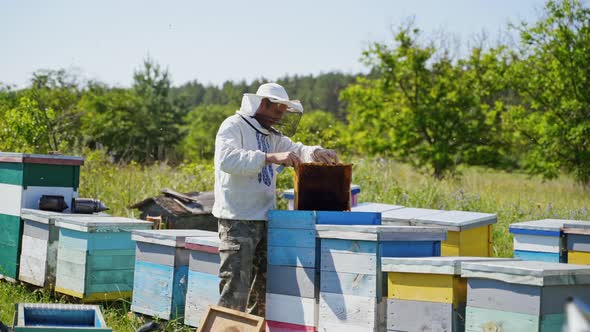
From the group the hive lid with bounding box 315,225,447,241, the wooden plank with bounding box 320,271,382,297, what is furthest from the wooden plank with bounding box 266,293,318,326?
the hive lid with bounding box 315,225,447,241

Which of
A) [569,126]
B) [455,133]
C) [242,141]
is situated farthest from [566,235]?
[455,133]

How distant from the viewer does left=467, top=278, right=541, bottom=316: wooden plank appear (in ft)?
11.4

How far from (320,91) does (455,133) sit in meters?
55.8

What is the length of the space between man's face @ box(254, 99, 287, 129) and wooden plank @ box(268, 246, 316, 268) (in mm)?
944

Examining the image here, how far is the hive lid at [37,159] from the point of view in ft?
21.7

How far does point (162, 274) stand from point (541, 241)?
3.40 metres

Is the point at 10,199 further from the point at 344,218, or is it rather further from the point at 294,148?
the point at 344,218

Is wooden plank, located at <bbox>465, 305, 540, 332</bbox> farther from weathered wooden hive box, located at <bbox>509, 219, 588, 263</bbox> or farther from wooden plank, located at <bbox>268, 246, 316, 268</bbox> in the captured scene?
weathered wooden hive box, located at <bbox>509, 219, 588, 263</bbox>

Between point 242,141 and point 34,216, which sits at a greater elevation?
point 242,141

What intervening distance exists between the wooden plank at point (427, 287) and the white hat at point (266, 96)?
57.5 inches

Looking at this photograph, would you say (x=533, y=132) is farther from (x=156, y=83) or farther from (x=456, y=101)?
(x=156, y=83)

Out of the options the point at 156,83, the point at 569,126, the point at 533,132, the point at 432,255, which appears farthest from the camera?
the point at 156,83

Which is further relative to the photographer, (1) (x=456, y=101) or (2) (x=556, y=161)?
(1) (x=456, y=101)

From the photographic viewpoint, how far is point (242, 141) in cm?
480
